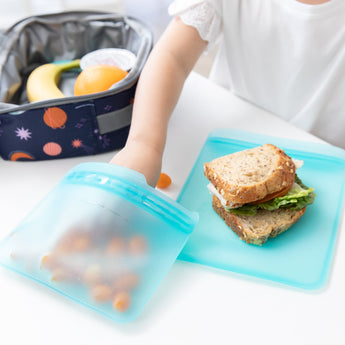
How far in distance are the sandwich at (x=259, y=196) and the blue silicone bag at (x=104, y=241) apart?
3.2 inches

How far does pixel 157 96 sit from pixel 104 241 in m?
0.35

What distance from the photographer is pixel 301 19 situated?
3.03 feet

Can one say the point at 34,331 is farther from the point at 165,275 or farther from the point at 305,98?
the point at 305,98

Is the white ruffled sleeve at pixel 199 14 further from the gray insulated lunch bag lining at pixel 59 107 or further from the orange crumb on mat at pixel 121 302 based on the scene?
the orange crumb on mat at pixel 121 302

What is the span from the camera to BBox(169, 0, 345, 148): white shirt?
2.99 feet

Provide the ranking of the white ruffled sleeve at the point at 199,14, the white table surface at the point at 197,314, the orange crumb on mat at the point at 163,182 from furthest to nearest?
the white ruffled sleeve at the point at 199,14
the orange crumb on mat at the point at 163,182
the white table surface at the point at 197,314

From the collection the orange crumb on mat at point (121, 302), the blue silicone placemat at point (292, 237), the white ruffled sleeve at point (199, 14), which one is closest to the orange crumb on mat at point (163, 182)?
the blue silicone placemat at point (292, 237)

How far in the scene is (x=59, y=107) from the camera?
29.8 inches

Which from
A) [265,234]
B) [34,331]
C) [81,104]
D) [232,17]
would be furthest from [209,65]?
[34,331]

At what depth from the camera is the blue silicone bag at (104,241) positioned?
0.55 metres

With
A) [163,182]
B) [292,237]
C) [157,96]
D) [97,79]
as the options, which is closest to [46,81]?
[97,79]

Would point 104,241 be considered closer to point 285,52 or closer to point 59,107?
point 59,107

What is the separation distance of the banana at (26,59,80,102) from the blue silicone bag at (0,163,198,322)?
35cm

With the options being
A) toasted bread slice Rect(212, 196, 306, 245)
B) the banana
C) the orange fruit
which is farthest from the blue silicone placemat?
the banana
